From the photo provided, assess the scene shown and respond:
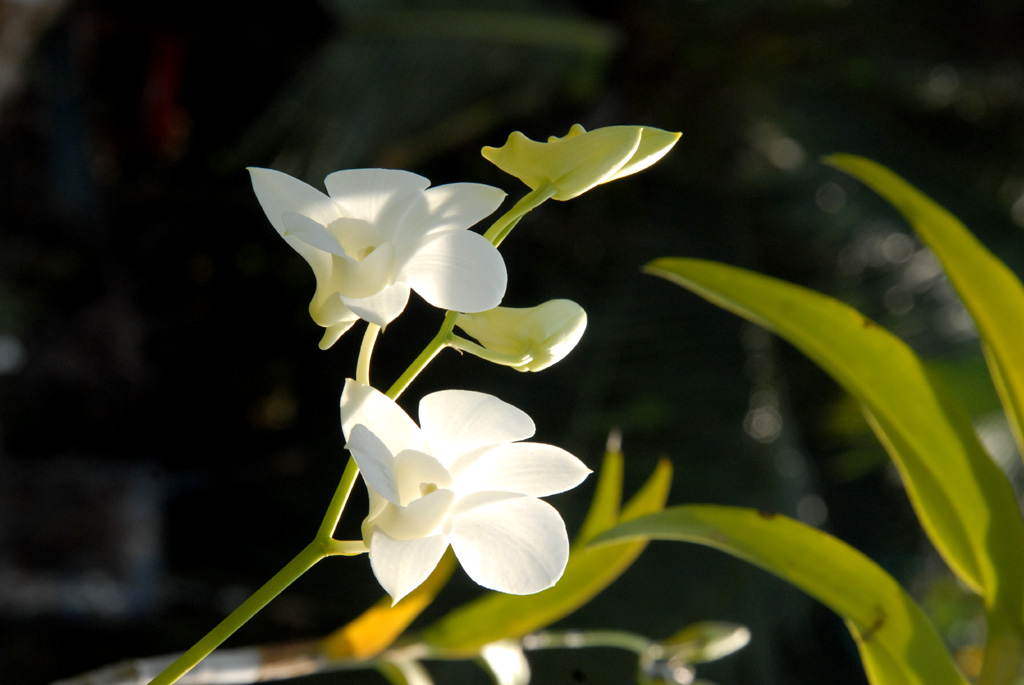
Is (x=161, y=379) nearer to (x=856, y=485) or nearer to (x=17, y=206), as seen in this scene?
(x=17, y=206)

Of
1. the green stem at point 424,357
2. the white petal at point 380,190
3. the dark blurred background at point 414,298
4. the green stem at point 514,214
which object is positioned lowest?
the green stem at point 424,357

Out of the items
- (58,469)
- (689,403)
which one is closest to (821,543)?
(689,403)

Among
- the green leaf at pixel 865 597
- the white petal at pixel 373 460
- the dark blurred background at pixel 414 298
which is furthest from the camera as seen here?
the dark blurred background at pixel 414 298

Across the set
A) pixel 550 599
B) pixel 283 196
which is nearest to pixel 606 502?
pixel 550 599

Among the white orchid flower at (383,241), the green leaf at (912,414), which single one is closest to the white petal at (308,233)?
the white orchid flower at (383,241)

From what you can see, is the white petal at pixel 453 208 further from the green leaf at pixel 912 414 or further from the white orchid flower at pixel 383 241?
the green leaf at pixel 912 414

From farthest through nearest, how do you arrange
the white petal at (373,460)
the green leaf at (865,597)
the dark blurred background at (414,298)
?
the dark blurred background at (414,298) → the green leaf at (865,597) → the white petal at (373,460)
